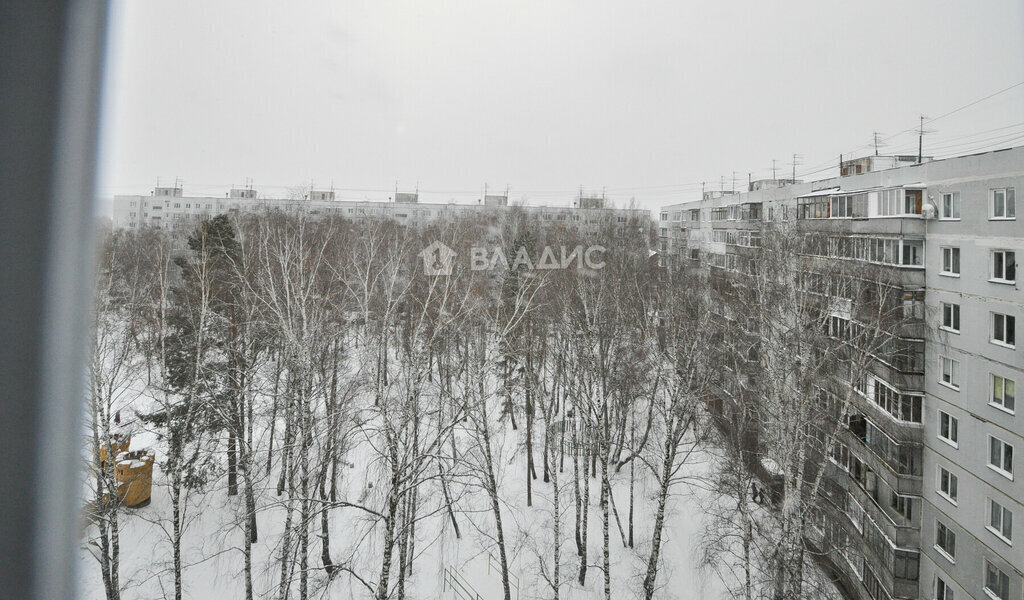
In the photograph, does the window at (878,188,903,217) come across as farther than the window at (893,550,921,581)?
Yes

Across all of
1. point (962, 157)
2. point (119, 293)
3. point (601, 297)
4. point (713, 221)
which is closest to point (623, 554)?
point (601, 297)

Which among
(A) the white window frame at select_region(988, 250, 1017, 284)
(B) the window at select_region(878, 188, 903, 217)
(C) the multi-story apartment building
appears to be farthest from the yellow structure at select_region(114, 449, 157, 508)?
(C) the multi-story apartment building

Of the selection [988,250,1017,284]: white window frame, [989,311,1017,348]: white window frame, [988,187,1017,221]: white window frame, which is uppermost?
[988,187,1017,221]: white window frame

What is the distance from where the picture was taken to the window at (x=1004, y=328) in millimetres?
8945

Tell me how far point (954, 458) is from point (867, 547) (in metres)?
2.71

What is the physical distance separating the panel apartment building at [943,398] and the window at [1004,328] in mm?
20

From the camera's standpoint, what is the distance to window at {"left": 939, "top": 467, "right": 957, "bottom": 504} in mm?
10062

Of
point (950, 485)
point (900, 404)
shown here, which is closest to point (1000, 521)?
point (950, 485)

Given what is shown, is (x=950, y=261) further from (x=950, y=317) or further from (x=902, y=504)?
(x=902, y=504)

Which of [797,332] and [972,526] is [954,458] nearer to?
[972,526]

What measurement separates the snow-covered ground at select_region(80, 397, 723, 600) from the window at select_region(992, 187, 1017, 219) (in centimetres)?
677

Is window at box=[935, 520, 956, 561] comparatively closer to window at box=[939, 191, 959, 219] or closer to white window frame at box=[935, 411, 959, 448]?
white window frame at box=[935, 411, 959, 448]

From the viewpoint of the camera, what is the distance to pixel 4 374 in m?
1.15

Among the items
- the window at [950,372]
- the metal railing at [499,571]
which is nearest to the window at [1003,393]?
the window at [950,372]
